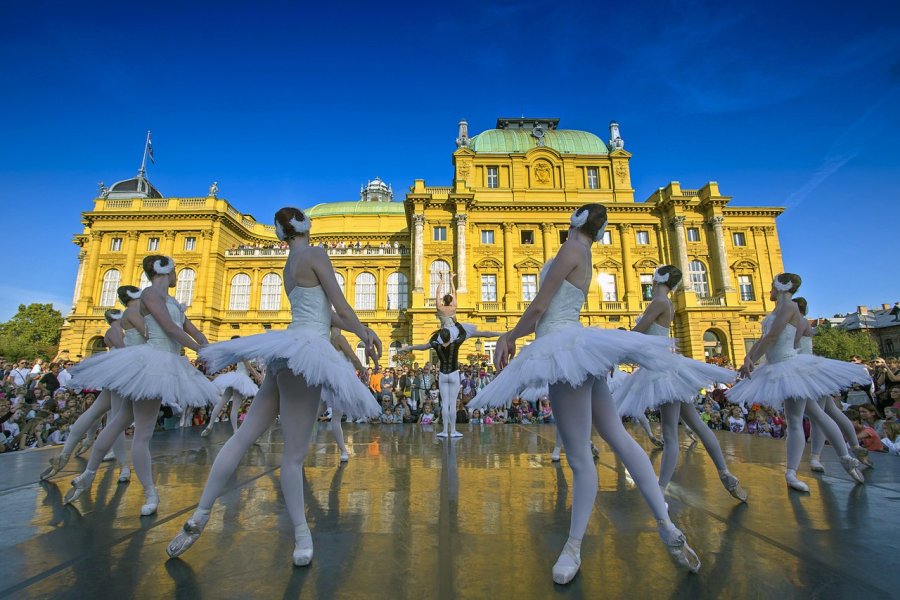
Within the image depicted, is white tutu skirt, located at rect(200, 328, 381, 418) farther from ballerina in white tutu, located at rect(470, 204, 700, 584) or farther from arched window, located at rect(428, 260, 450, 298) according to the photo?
arched window, located at rect(428, 260, 450, 298)

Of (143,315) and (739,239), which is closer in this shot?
(143,315)

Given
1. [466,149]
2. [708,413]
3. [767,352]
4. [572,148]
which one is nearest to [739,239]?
[572,148]

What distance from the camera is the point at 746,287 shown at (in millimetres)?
36719

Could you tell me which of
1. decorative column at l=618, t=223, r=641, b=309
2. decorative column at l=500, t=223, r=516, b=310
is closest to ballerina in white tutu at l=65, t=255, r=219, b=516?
decorative column at l=500, t=223, r=516, b=310

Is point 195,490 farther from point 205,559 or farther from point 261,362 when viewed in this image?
point 261,362

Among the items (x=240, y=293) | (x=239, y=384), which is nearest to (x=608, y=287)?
(x=240, y=293)

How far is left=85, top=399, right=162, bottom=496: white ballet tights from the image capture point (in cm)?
371

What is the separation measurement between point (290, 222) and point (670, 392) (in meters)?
3.46

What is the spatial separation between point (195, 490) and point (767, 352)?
20.8 ft

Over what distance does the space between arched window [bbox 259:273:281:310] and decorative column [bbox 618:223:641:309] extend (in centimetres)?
2825

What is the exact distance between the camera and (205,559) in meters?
2.63

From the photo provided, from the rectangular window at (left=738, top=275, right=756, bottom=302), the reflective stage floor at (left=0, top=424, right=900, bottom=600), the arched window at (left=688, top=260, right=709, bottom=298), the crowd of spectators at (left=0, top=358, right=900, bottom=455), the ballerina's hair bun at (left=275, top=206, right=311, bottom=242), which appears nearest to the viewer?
the reflective stage floor at (left=0, top=424, right=900, bottom=600)

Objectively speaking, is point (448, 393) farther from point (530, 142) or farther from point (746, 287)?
point (746, 287)

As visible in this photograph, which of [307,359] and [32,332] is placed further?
[32,332]
